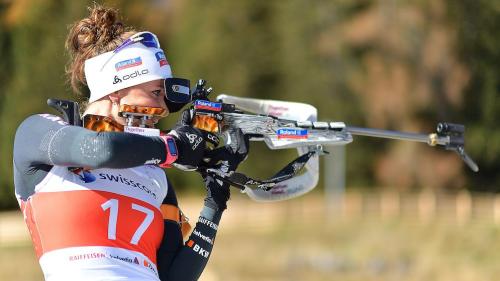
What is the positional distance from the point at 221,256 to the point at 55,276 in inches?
1018

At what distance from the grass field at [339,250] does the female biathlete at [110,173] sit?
59.9 ft

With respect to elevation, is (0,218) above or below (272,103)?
below

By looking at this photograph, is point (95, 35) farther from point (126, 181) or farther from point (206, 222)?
point (206, 222)

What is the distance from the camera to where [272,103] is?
19.2 feet

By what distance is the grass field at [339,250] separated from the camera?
82.4 ft

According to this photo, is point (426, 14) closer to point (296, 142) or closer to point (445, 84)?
point (445, 84)

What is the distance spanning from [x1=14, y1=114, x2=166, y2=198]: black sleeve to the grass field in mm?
18917

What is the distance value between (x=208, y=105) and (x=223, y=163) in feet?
1.01

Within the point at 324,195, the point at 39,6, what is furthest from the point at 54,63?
the point at 324,195

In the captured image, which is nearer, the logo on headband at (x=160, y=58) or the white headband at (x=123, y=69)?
the white headband at (x=123, y=69)

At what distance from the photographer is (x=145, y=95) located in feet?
15.4

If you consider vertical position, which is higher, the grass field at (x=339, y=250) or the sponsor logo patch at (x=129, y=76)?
the sponsor logo patch at (x=129, y=76)

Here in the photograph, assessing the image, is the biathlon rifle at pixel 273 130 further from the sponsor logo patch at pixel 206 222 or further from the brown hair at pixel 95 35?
the brown hair at pixel 95 35

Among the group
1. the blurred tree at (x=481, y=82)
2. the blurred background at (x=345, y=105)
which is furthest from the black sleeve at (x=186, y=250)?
the blurred tree at (x=481, y=82)
